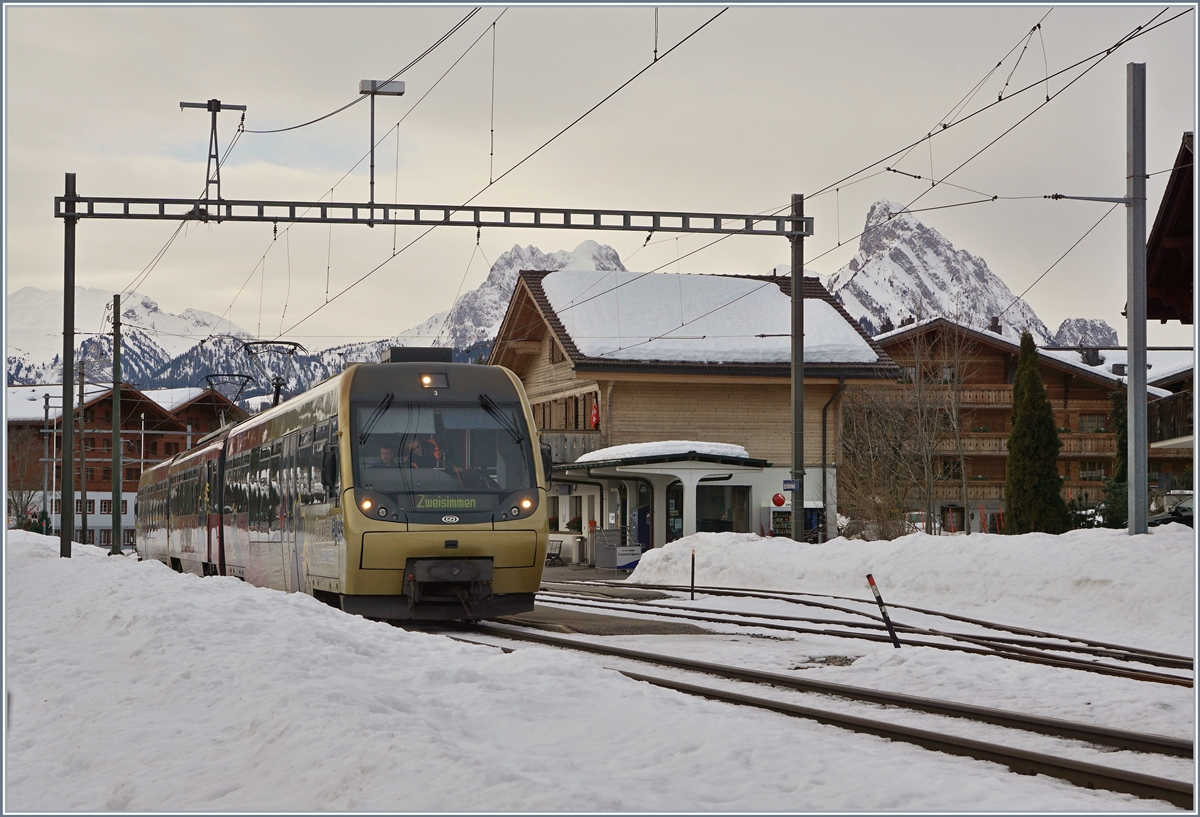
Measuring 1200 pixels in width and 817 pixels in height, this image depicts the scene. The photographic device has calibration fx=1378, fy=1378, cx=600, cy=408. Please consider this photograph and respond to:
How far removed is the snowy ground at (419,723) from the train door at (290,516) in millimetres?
2748

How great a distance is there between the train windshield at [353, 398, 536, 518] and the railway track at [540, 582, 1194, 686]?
13.7 ft

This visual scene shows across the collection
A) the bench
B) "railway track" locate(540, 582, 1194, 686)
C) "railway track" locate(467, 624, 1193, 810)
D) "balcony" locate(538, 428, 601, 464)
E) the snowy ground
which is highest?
"balcony" locate(538, 428, 601, 464)

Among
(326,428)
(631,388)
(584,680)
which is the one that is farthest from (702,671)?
(631,388)

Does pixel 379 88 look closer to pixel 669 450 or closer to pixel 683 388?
pixel 669 450

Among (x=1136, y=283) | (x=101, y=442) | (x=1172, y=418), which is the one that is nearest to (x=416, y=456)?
(x=1136, y=283)

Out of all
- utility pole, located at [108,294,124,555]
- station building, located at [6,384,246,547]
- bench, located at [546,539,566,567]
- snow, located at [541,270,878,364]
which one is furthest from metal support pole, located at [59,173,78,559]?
station building, located at [6,384,246,547]

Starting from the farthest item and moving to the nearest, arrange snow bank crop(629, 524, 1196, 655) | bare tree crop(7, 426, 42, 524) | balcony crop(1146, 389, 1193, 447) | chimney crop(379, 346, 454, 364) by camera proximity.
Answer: bare tree crop(7, 426, 42, 524) < balcony crop(1146, 389, 1193, 447) < snow bank crop(629, 524, 1196, 655) < chimney crop(379, 346, 454, 364)

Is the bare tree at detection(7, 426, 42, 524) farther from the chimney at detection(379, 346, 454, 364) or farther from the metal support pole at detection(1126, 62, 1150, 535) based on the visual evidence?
the metal support pole at detection(1126, 62, 1150, 535)

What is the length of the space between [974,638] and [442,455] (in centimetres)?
674

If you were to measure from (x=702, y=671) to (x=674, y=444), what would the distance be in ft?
79.5

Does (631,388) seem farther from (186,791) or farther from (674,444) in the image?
(186,791)

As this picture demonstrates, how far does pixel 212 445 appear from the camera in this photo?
2794cm

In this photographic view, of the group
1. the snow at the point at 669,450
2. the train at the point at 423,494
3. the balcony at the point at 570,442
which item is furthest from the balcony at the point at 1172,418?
the balcony at the point at 570,442

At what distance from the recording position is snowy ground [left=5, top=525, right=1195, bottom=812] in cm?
679
